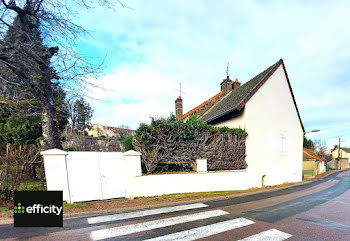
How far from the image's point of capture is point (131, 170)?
6566 mm

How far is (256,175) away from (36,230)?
1047 centimetres

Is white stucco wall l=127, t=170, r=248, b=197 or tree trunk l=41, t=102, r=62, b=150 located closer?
white stucco wall l=127, t=170, r=248, b=197

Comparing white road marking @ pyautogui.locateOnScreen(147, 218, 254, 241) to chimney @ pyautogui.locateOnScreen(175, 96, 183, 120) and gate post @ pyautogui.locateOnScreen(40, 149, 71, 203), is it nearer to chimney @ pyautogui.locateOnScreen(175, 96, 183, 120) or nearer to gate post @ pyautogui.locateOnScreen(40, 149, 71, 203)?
gate post @ pyautogui.locateOnScreen(40, 149, 71, 203)

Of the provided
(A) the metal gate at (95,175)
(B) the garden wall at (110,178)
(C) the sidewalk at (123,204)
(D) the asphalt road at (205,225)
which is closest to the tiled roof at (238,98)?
(B) the garden wall at (110,178)

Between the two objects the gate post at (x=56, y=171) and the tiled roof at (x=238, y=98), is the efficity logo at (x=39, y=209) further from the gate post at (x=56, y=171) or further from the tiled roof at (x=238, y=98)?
the tiled roof at (x=238, y=98)

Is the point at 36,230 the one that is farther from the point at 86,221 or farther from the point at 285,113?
the point at 285,113

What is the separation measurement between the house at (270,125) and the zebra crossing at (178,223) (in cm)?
598

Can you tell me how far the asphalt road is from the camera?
11.7 ft

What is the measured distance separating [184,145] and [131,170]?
2.84m

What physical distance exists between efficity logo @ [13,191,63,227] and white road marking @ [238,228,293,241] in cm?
473

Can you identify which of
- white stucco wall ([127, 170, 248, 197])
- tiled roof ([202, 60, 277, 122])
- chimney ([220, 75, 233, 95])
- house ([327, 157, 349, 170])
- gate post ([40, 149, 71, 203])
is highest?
chimney ([220, 75, 233, 95])

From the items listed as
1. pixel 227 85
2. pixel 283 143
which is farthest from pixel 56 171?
pixel 227 85

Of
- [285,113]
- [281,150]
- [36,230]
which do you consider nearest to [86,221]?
[36,230]

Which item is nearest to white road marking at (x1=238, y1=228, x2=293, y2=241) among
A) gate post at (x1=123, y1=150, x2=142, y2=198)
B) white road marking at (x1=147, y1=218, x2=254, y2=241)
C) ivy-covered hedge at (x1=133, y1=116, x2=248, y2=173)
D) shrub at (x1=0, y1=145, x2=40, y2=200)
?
white road marking at (x1=147, y1=218, x2=254, y2=241)
